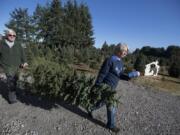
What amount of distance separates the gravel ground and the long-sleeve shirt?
903 millimetres

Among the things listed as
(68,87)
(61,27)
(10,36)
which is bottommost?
(68,87)

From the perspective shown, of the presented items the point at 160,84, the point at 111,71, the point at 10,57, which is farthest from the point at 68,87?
the point at 160,84

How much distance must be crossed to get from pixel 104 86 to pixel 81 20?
45.1 meters

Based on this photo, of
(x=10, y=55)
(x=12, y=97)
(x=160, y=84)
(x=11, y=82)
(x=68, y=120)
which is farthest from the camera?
(x=160, y=84)

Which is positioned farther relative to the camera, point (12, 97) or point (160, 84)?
point (160, 84)

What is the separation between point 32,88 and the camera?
623 centimetres

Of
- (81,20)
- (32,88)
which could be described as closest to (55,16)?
(81,20)

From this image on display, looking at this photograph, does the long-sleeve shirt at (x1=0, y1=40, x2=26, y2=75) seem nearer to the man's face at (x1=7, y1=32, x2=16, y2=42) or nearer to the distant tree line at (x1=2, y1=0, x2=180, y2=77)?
the man's face at (x1=7, y1=32, x2=16, y2=42)

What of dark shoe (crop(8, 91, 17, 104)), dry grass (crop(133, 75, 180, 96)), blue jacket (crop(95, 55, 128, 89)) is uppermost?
blue jacket (crop(95, 55, 128, 89))

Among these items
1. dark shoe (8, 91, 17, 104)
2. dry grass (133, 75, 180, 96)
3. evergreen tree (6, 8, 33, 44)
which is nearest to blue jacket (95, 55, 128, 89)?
dark shoe (8, 91, 17, 104)

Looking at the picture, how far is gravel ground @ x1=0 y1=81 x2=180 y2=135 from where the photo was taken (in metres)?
4.33

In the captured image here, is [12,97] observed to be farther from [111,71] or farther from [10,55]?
[111,71]

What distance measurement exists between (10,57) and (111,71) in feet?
7.77

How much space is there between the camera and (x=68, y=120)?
4910mm
